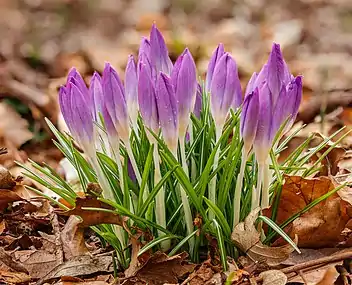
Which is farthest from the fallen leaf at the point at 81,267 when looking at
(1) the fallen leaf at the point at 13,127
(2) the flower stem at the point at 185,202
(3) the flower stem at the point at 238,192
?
(1) the fallen leaf at the point at 13,127

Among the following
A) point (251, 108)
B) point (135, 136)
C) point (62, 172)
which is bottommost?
point (62, 172)

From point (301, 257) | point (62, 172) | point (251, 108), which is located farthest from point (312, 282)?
point (62, 172)

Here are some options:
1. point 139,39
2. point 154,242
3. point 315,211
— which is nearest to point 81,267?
point 154,242

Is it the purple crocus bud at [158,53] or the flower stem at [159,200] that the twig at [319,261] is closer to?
Answer: the flower stem at [159,200]

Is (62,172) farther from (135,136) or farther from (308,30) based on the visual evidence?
(308,30)

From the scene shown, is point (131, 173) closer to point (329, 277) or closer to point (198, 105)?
point (198, 105)

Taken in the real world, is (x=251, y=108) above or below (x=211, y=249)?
above
